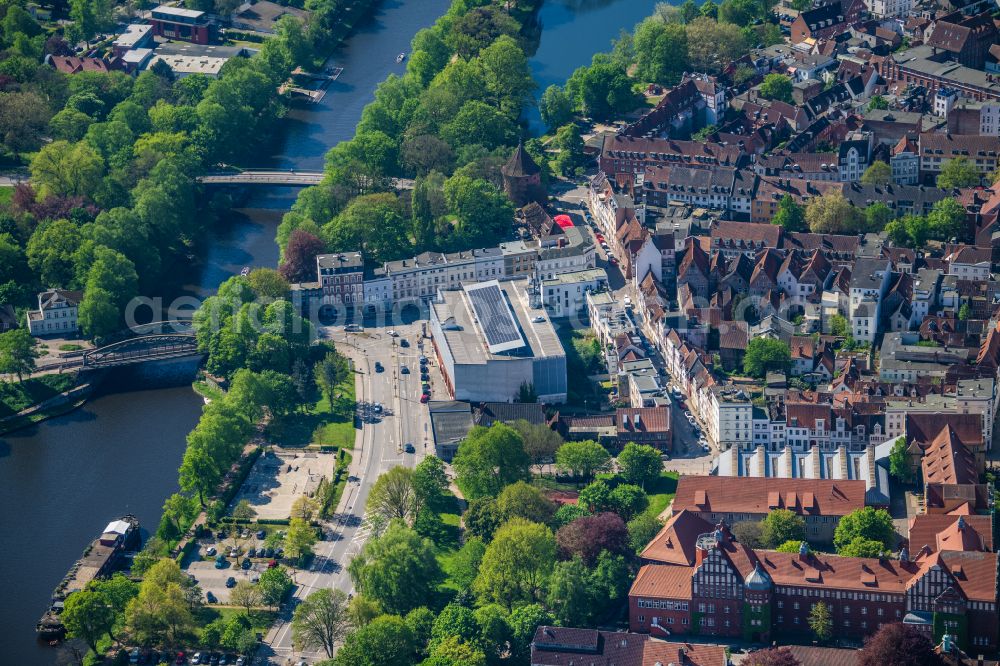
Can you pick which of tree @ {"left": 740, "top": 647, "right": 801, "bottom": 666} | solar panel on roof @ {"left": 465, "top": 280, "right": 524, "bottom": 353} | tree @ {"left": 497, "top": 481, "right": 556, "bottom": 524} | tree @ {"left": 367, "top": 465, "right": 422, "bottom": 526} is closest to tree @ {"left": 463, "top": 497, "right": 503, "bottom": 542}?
tree @ {"left": 497, "top": 481, "right": 556, "bottom": 524}

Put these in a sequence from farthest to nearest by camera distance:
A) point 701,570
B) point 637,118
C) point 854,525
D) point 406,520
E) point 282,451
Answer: point 637,118 < point 282,451 < point 406,520 < point 854,525 < point 701,570

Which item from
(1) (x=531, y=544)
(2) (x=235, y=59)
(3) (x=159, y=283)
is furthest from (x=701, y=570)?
(2) (x=235, y=59)

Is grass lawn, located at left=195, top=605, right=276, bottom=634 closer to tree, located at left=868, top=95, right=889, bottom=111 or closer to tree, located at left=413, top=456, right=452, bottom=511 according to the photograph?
tree, located at left=413, top=456, right=452, bottom=511

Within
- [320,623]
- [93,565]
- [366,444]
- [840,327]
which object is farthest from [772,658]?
[93,565]

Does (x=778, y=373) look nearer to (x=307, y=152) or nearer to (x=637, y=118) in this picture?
(x=637, y=118)

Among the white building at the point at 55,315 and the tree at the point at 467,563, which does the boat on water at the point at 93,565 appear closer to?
the tree at the point at 467,563

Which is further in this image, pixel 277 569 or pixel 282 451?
pixel 282 451

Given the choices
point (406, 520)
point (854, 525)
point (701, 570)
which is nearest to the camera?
point (701, 570)
